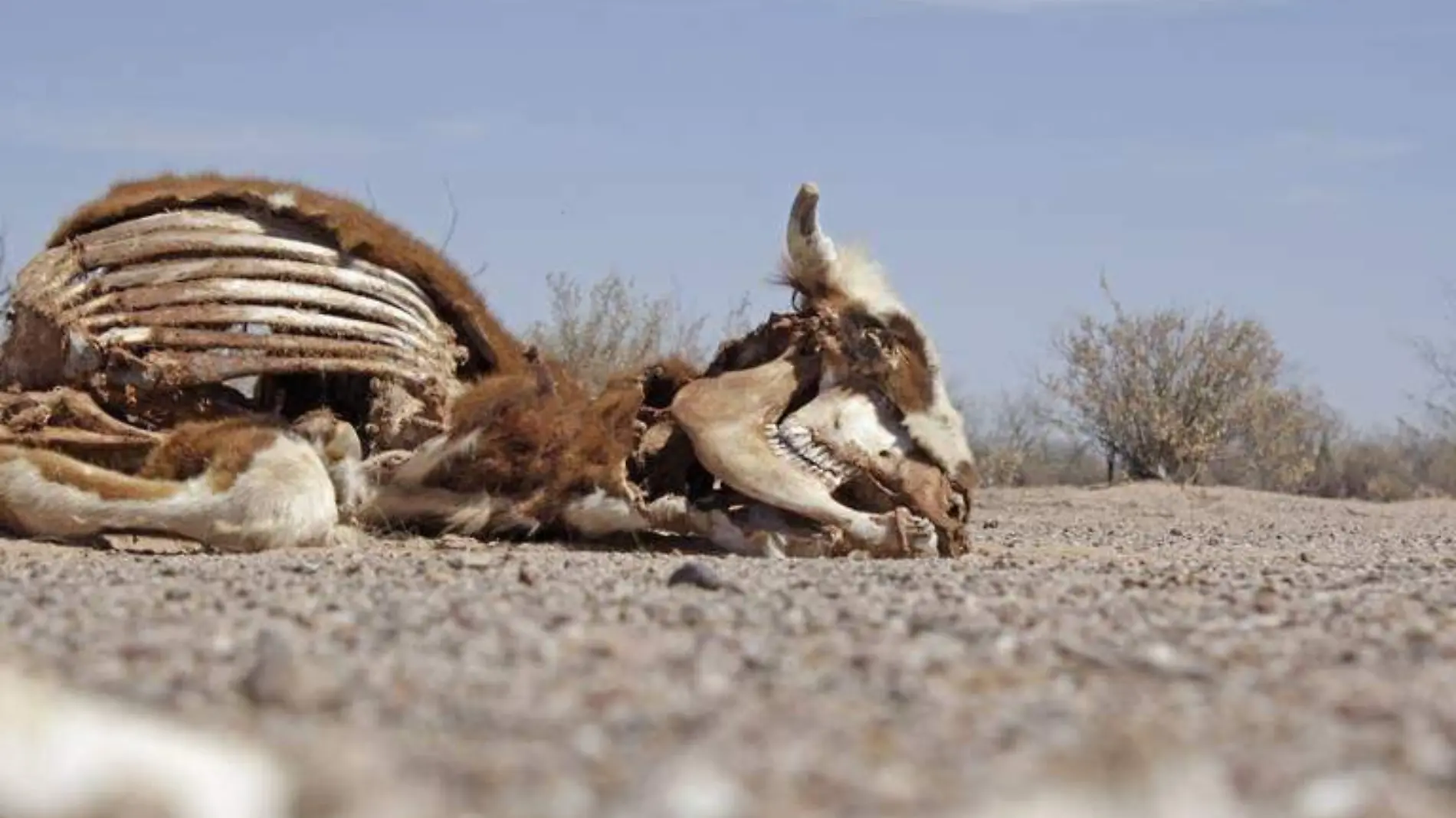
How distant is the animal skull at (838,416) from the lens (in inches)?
327

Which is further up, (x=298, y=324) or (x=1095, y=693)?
(x=298, y=324)

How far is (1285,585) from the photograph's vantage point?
624cm

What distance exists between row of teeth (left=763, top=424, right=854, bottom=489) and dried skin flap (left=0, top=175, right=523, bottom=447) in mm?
1463

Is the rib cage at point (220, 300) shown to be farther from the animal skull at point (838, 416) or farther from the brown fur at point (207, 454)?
the animal skull at point (838, 416)

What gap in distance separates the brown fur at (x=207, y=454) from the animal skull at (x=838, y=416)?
70.4 inches

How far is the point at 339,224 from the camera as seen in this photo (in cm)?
873

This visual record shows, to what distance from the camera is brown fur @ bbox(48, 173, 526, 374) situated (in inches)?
341

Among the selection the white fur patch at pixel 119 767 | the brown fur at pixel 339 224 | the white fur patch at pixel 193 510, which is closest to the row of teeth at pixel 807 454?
the brown fur at pixel 339 224

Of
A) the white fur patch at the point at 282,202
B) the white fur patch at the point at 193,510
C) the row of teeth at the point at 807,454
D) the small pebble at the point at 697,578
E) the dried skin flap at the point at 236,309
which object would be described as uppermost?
the white fur patch at the point at 282,202

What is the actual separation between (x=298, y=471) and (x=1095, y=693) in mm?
4893

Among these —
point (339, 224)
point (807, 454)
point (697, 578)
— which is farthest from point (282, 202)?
point (697, 578)

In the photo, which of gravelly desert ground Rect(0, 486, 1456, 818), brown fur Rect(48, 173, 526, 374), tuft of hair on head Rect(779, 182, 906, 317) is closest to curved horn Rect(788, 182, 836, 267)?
tuft of hair on head Rect(779, 182, 906, 317)

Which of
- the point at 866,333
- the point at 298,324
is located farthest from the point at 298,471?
the point at 866,333

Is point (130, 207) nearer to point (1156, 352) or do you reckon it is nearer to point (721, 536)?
point (721, 536)
